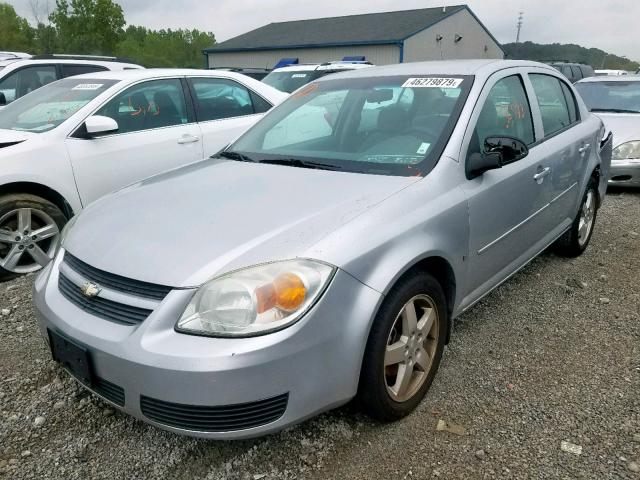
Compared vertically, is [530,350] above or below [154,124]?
below

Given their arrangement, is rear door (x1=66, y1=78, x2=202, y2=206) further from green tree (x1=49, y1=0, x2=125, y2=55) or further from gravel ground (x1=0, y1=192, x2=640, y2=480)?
green tree (x1=49, y1=0, x2=125, y2=55)

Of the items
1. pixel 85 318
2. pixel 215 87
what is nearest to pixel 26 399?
pixel 85 318

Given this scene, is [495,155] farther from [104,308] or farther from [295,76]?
[295,76]

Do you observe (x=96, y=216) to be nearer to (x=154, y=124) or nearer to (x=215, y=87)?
(x=154, y=124)

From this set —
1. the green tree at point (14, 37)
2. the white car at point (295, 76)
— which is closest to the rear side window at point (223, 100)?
the white car at point (295, 76)

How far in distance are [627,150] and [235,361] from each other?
662 centimetres

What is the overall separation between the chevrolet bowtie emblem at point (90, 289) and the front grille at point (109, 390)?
1.05 feet

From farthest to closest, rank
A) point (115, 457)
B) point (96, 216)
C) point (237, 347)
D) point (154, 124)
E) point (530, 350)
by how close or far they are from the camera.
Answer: point (154, 124), point (530, 350), point (96, 216), point (115, 457), point (237, 347)

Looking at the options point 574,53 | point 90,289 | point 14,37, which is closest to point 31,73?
point 90,289

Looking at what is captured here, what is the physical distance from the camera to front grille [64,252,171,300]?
196cm

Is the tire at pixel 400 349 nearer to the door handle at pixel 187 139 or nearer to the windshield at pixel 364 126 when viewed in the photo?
the windshield at pixel 364 126

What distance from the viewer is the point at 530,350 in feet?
10.1

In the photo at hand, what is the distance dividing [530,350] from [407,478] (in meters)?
1.32

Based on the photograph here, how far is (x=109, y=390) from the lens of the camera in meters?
2.03
